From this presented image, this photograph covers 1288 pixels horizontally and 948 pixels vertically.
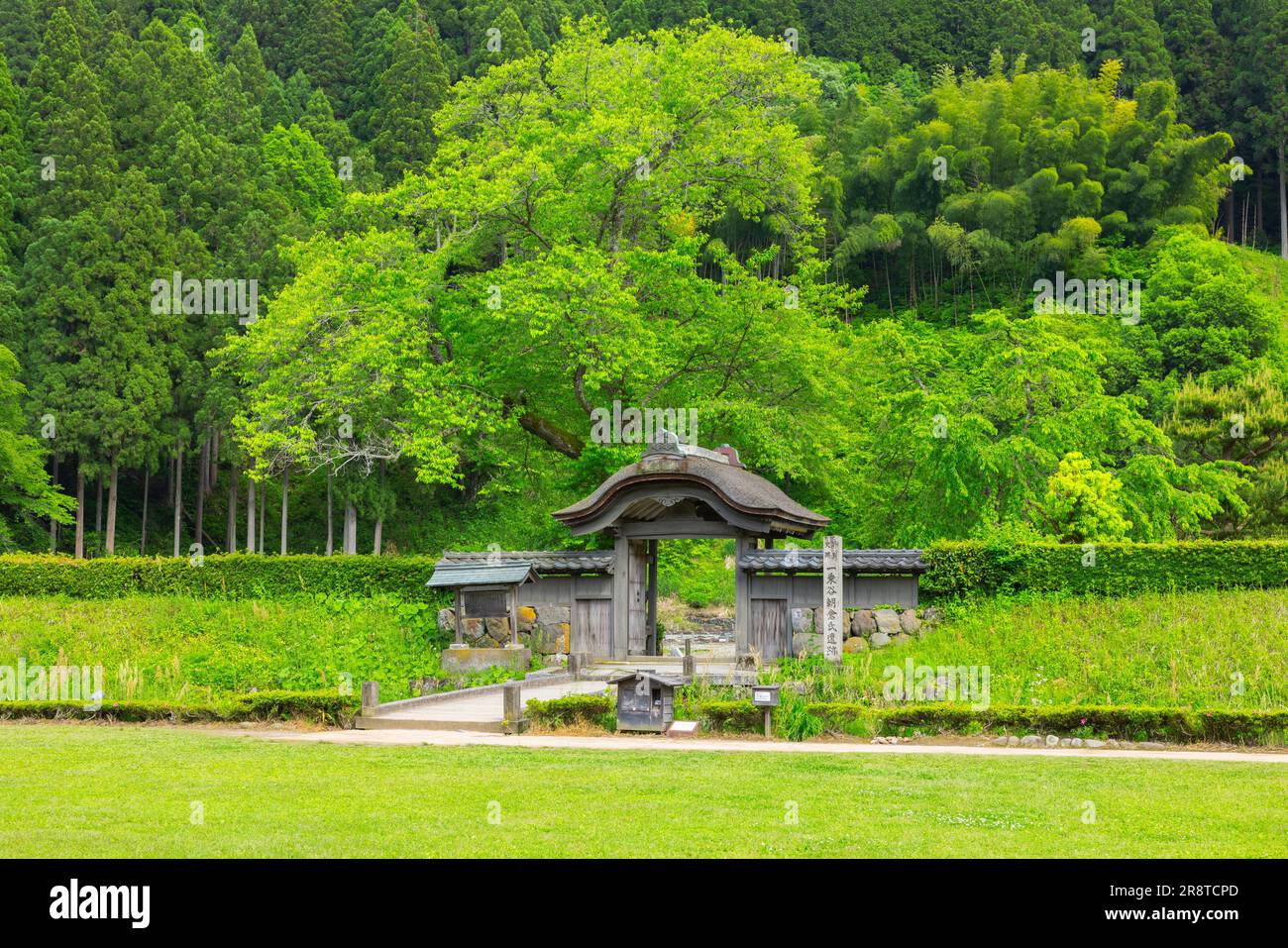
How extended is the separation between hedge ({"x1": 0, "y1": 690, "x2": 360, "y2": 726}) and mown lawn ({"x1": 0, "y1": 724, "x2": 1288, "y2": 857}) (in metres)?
2.51

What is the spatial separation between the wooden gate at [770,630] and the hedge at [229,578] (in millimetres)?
6257

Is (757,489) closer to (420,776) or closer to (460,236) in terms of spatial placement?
(460,236)

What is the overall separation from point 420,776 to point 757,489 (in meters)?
14.4

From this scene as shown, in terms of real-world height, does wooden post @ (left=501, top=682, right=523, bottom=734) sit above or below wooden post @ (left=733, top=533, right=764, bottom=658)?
below

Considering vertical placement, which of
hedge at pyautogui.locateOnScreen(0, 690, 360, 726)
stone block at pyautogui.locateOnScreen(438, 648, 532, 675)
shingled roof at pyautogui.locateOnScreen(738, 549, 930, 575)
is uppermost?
shingled roof at pyautogui.locateOnScreen(738, 549, 930, 575)

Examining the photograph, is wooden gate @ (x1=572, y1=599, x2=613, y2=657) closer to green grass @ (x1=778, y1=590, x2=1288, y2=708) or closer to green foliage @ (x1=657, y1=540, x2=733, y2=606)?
green grass @ (x1=778, y1=590, x2=1288, y2=708)

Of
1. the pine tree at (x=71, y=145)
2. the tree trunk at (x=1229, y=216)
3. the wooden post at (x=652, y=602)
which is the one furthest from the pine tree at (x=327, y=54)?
the wooden post at (x=652, y=602)

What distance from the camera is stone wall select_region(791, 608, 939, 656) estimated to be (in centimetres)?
2283

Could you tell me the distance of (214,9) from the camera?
81.6m

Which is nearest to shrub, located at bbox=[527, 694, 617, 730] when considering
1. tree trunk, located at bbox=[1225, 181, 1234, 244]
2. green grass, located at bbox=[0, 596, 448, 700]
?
green grass, located at bbox=[0, 596, 448, 700]

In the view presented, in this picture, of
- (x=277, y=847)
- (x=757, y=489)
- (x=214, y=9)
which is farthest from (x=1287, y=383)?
(x=214, y=9)

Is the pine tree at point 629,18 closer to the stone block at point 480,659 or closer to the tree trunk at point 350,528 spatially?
the tree trunk at point 350,528

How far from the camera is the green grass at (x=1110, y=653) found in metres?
17.0

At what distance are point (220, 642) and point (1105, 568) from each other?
15.5 metres
